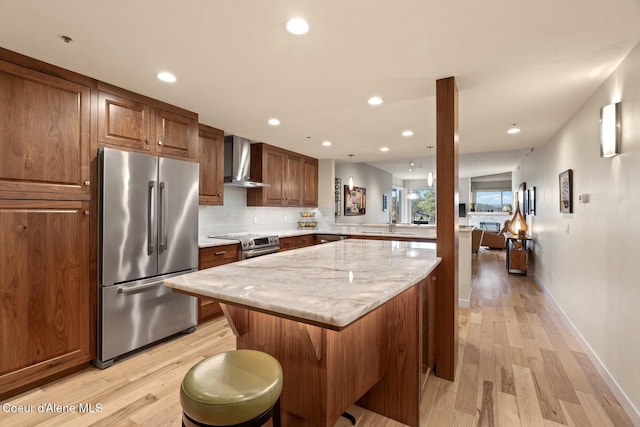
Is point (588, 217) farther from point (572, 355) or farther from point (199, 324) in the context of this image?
point (199, 324)

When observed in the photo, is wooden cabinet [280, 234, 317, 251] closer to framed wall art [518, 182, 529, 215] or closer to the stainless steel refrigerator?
the stainless steel refrigerator

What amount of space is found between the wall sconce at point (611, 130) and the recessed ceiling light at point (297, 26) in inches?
85.8

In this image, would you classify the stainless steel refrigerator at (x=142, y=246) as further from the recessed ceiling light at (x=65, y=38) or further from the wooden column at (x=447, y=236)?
the wooden column at (x=447, y=236)

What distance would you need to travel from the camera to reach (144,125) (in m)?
2.75

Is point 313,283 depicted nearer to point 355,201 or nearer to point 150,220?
point 150,220

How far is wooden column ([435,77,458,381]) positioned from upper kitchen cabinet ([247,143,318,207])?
9.63 ft

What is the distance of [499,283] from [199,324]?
4626 mm

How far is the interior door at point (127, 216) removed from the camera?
2389mm

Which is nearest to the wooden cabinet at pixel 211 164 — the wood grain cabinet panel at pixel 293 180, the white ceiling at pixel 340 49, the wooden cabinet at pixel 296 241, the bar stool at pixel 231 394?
the white ceiling at pixel 340 49

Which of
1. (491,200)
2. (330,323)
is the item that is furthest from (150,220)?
(491,200)

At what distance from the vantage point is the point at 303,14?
63.5 inches

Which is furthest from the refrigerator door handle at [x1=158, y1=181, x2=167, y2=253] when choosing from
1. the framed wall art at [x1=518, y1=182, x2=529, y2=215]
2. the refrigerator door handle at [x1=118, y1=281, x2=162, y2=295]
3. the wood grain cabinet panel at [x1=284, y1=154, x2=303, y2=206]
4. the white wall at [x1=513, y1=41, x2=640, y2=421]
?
the framed wall art at [x1=518, y1=182, x2=529, y2=215]

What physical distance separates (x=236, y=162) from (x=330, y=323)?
3.66 meters

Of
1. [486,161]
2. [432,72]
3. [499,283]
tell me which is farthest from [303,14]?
[486,161]
